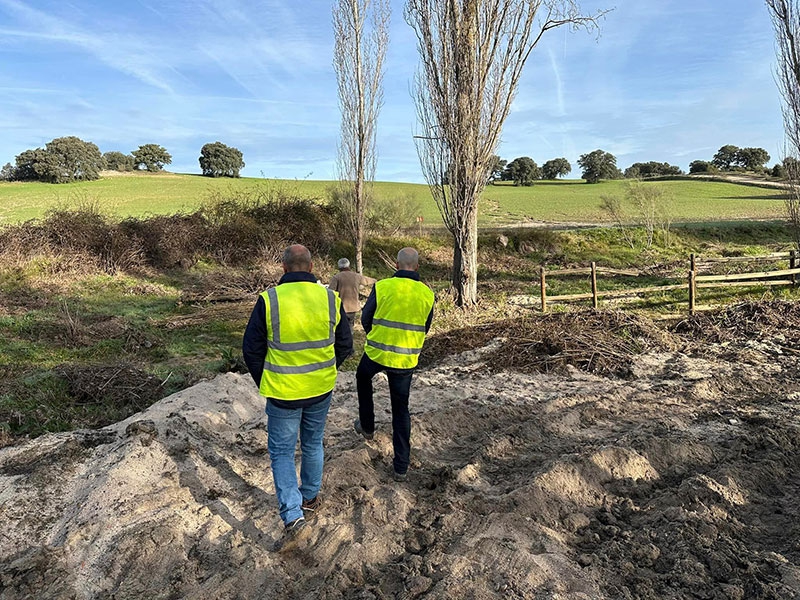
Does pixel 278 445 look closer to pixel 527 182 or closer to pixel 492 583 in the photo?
pixel 492 583

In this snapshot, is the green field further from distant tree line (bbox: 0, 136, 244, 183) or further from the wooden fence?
the wooden fence

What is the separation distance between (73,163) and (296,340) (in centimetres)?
5567

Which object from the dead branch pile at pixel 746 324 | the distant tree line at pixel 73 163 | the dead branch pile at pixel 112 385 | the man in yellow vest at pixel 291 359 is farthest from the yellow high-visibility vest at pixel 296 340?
the distant tree line at pixel 73 163

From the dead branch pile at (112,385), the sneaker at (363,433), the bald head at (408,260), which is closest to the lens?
the bald head at (408,260)

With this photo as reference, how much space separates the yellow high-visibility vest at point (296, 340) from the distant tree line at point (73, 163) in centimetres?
5405

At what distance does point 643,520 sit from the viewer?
3.76 metres

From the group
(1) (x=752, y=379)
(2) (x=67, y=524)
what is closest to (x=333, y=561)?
(2) (x=67, y=524)

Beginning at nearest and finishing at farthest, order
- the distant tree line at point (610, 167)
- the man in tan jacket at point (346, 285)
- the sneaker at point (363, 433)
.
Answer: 1. the sneaker at point (363, 433)
2. the man in tan jacket at point (346, 285)
3. the distant tree line at point (610, 167)

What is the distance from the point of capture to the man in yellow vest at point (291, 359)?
140 inches

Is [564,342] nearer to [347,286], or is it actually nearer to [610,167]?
[347,286]

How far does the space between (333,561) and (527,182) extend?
6358 centimetres

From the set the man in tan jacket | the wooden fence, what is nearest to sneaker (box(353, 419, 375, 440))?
the man in tan jacket

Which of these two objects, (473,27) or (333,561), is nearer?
(333,561)

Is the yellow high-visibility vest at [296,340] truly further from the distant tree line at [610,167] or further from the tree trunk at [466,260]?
the distant tree line at [610,167]
